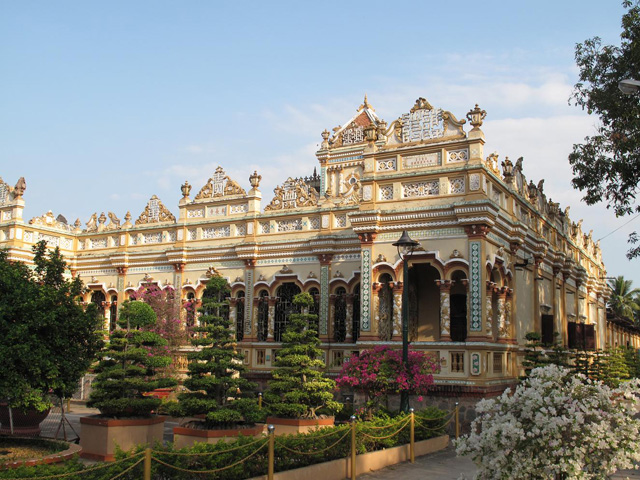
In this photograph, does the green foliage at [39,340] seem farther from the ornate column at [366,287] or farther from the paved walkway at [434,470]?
the ornate column at [366,287]

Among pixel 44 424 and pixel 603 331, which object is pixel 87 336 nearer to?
pixel 44 424

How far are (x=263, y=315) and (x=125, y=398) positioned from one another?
10499mm

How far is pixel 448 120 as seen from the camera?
2042 centimetres

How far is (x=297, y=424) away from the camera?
1639cm

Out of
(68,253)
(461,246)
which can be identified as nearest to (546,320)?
(461,246)

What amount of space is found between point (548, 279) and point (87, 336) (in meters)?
20.4

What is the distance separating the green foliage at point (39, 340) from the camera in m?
10.6

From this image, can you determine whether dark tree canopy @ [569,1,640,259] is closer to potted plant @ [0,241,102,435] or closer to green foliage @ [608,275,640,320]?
potted plant @ [0,241,102,435]

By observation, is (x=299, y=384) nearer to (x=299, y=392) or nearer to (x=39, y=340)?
(x=299, y=392)

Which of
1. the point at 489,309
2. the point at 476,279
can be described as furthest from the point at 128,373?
the point at 489,309

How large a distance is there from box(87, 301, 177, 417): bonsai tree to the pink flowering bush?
494 centimetres

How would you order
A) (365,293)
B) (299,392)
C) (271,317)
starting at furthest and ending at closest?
(271,317) → (365,293) → (299,392)

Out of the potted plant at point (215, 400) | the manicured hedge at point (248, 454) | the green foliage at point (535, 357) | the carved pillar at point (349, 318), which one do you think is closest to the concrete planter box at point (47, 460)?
the manicured hedge at point (248, 454)

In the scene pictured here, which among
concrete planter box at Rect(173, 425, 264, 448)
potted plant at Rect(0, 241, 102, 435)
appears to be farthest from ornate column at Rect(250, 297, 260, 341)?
potted plant at Rect(0, 241, 102, 435)
